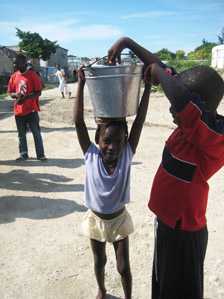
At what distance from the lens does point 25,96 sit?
256 inches

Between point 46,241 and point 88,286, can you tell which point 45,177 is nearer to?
point 46,241

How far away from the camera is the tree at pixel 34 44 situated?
48.5 m

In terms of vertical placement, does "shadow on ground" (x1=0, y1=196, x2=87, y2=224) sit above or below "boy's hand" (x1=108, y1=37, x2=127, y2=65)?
below

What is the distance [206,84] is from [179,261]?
35.9 inches

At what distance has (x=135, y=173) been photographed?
6.02m

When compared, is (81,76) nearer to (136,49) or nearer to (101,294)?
(136,49)

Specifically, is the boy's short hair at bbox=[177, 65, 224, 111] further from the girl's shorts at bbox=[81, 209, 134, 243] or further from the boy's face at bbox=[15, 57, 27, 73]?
the boy's face at bbox=[15, 57, 27, 73]

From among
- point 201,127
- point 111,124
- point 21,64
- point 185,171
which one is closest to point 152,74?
point 201,127

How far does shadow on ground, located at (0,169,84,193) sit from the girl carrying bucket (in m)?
2.79

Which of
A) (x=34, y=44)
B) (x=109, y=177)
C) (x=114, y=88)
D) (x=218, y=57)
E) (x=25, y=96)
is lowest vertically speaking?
(x=109, y=177)

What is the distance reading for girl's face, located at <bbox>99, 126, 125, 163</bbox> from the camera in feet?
7.91

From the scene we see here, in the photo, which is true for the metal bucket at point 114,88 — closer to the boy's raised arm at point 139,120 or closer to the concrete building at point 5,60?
the boy's raised arm at point 139,120

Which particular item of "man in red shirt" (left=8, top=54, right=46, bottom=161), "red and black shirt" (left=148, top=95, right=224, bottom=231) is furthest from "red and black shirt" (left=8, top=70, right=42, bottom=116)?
"red and black shirt" (left=148, top=95, right=224, bottom=231)

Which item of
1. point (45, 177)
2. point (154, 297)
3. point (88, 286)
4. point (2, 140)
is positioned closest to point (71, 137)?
point (2, 140)
